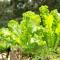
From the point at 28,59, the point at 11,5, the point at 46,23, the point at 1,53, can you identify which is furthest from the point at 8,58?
the point at 11,5

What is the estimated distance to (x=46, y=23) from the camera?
209 inches

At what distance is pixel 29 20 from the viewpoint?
512cm

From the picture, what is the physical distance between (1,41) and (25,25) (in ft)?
2.43

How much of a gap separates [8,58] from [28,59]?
0.57 m

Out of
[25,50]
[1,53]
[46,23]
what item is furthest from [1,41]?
[46,23]

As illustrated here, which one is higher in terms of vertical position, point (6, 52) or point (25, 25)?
point (25, 25)

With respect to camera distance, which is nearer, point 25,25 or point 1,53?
point 25,25

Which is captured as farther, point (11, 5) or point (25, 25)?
point (11, 5)

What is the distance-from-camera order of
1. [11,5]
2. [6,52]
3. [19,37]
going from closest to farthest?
[19,37]
[6,52]
[11,5]

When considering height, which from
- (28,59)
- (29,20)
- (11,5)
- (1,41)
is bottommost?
(28,59)

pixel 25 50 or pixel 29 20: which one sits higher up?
pixel 29 20

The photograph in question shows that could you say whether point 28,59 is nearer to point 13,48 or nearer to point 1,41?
point 13,48

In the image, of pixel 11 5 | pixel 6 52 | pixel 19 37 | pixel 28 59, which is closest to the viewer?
pixel 28 59

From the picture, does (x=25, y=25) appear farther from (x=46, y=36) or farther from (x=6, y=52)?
(x=6, y=52)
